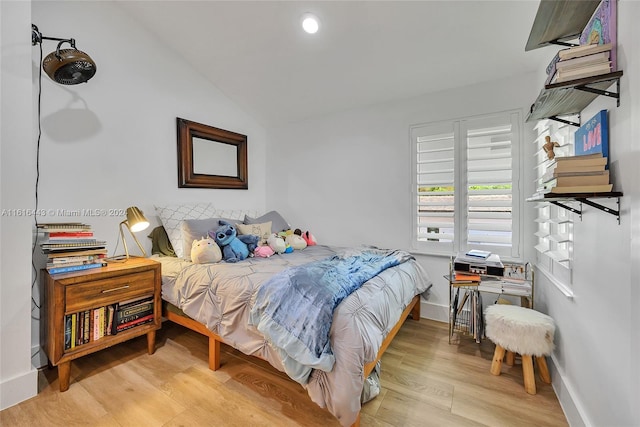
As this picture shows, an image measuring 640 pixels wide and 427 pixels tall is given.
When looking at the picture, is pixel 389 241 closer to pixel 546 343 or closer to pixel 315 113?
pixel 546 343

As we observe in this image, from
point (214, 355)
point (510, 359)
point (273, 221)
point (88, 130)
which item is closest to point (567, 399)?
point (510, 359)

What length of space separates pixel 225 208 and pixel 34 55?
198 cm

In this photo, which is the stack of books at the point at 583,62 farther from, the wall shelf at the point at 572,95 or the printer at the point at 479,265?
the printer at the point at 479,265

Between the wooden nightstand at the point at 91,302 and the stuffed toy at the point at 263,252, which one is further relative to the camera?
the stuffed toy at the point at 263,252

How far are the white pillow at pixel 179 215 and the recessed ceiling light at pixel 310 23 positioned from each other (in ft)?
6.65

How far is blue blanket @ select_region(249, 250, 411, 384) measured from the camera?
1331mm

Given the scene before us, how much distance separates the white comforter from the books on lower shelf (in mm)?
173

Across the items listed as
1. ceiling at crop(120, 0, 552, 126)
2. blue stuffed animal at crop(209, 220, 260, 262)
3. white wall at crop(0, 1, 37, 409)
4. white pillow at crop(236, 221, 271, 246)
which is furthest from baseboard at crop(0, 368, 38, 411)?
ceiling at crop(120, 0, 552, 126)

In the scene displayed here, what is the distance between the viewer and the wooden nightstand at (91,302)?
65.3 inches

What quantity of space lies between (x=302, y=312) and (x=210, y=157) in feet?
7.97

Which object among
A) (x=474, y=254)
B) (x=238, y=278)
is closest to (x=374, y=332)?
(x=238, y=278)

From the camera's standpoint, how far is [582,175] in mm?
1086

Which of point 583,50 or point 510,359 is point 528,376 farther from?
point 583,50

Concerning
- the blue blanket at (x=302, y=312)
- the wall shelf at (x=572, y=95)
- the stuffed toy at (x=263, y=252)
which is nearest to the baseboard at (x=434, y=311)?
the blue blanket at (x=302, y=312)
